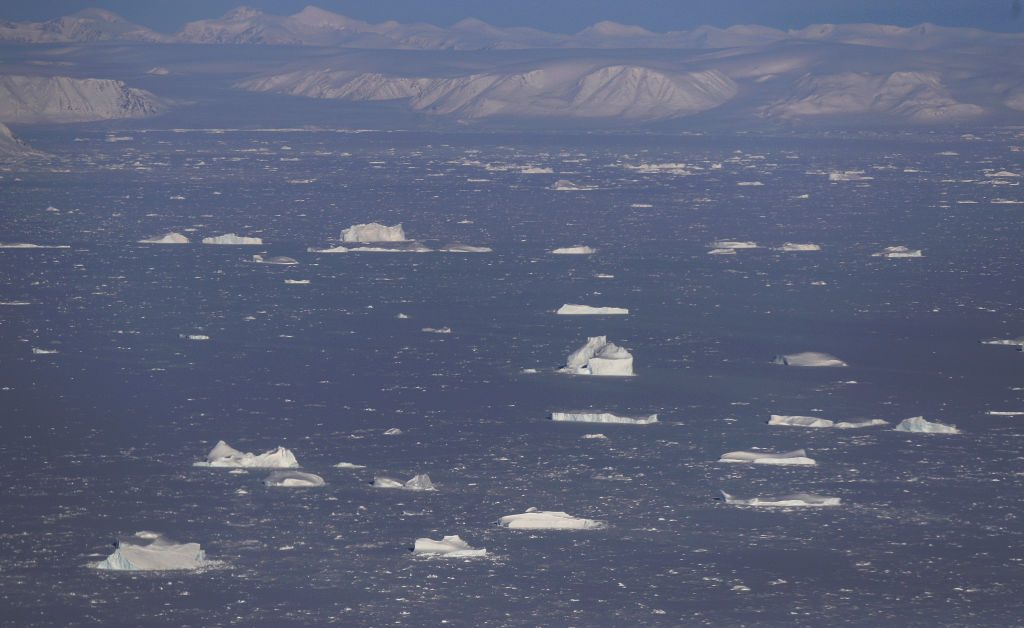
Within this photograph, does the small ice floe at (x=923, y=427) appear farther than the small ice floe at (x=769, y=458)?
Yes

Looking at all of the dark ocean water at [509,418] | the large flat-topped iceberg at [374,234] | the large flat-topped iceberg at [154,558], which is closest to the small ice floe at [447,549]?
the dark ocean water at [509,418]

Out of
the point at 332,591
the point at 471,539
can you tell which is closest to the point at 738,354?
the point at 471,539

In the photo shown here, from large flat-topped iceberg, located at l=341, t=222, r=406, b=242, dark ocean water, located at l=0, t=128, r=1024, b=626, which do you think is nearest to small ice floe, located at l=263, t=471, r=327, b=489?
dark ocean water, located at l=0, t=128, r=1024, b=626

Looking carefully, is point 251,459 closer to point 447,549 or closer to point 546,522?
point 447,549

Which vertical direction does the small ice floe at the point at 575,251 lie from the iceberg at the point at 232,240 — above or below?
above

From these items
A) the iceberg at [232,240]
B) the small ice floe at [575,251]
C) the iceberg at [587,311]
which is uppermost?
the iceberg at [587,311]

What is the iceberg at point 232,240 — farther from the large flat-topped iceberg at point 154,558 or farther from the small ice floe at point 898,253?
the large flat-topped iceberg at point 154,558
